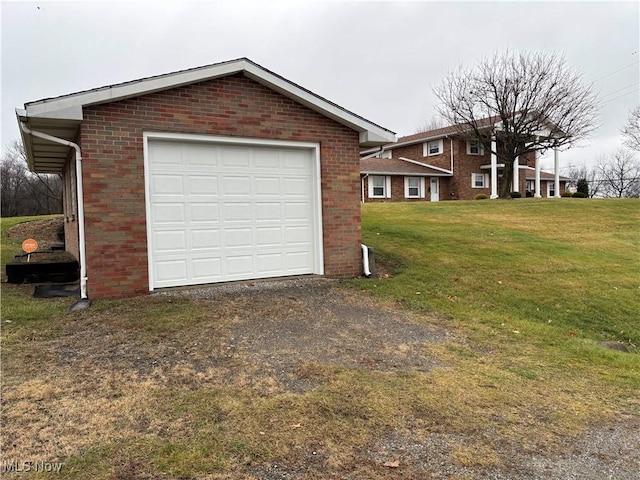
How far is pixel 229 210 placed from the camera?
863cm

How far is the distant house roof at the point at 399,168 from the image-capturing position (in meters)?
30.5

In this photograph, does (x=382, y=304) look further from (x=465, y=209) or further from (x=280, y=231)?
(x=465, y=209)

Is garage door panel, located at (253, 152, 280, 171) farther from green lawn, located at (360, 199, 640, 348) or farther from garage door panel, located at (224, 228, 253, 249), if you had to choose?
green lawn, located at (360, 199, 640, 348)

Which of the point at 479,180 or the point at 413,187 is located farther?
the point at 479,180

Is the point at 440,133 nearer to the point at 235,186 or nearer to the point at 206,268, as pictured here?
the point at 235,186

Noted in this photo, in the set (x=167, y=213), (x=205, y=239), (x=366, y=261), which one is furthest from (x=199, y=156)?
(x=366, y=261)

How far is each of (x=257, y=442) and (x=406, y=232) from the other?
1167 centimetres

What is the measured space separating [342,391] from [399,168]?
28697 millimetres

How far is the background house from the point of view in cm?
3121

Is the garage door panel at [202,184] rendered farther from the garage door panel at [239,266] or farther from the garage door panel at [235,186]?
the garage door panel at [239,266]

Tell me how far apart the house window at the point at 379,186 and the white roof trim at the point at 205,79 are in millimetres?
21012

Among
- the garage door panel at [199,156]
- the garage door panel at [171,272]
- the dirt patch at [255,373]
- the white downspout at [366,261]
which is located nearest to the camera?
the dirt patch at [255,373]

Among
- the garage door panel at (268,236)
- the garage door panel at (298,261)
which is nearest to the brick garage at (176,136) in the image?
the garage door panel at (298,261)

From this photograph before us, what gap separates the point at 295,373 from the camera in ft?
15.7
